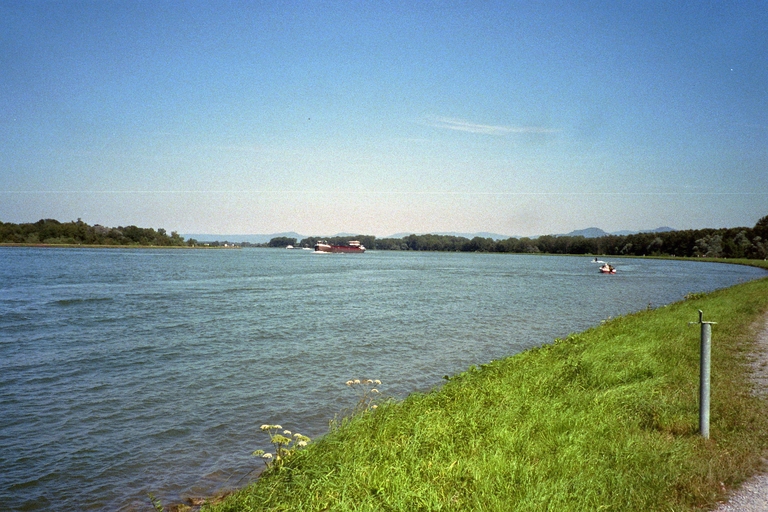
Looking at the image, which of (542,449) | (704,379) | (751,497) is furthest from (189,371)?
(751,497)

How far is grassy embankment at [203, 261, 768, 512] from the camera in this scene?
5914mm

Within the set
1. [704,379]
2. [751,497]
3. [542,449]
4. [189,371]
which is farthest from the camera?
[189,371]

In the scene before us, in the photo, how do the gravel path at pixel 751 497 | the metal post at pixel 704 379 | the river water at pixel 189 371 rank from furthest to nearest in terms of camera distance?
the river water at pixel 189 371, the metal post at pixel 704 379, the gravel path at pixel 751 497

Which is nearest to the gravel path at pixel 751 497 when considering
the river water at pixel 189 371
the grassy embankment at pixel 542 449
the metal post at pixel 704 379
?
the grassy embankment at pixel 542 449

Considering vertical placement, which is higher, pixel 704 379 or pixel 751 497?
pixel 704 379

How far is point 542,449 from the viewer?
718cm

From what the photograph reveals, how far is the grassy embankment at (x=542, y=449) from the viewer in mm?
5914

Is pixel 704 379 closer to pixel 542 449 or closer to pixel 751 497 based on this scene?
pixel 751 497

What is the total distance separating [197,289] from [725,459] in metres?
48.1

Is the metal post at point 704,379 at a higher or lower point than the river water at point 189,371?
higher

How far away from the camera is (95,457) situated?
416 inches

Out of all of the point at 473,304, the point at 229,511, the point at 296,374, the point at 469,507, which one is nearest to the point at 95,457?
the point at 229,511

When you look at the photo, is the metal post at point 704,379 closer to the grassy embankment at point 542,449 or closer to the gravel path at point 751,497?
the grassy embankment at point 542,449

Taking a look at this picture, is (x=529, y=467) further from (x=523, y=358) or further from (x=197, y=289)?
(x=197, y=289)
